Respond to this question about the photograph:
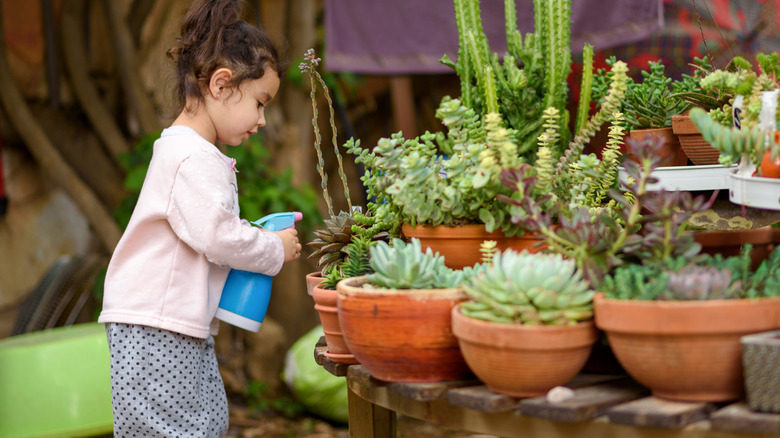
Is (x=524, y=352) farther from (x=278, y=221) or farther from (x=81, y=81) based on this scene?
(x=81, y=81)

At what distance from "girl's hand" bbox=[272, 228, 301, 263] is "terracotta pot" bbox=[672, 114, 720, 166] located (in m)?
0.82

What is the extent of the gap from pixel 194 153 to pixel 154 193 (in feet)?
0.41

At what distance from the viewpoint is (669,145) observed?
4.97ft

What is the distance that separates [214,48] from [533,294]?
111 cm

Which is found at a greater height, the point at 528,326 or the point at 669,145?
the point at 669,145

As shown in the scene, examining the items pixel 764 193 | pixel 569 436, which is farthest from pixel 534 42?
pixel 569 436

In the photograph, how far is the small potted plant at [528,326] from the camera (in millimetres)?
1006

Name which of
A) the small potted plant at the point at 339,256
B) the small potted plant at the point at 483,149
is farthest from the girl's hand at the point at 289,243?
the small potted plant at the point at 483,149

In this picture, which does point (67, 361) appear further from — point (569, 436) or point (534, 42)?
point (569, 436)

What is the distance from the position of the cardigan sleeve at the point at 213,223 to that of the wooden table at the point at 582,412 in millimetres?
506

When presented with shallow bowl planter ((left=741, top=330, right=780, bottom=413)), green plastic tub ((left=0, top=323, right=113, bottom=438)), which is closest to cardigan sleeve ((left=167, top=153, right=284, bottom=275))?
shallow bowl planter ((left=741, top=330, right=780, bottom=413))

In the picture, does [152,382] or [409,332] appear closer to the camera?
[409,332]

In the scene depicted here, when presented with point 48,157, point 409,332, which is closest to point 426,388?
point 409,332

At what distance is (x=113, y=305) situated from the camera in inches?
69.3
